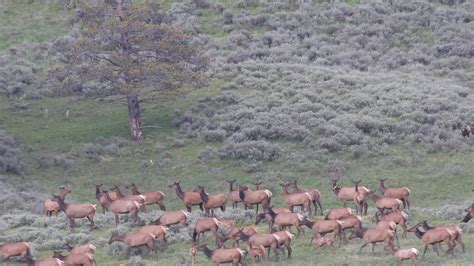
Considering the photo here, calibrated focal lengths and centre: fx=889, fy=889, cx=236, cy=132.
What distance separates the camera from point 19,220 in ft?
85.5

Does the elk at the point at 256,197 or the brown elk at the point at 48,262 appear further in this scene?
the elk at the point at 256,197

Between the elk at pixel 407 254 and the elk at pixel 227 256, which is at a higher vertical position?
the elk at pixel 407 254

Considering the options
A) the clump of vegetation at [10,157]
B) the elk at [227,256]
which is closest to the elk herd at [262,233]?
the elk at [227,256]

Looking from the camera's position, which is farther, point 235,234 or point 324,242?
point 235,234

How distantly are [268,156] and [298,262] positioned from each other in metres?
15.3

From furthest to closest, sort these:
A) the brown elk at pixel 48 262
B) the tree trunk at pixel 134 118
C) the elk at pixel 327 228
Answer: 1. the tree trunk at pixel 134 118
2. the elk at pixel 327 228
3. the brown elk at pixel 48 262

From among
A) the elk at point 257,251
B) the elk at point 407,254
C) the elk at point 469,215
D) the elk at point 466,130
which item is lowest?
the elk at point 466,130

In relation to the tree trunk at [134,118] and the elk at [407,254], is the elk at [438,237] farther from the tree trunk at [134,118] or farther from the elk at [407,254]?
the tree trunk at [134,118]

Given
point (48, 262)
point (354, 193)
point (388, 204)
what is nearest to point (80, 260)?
point (48, 262)

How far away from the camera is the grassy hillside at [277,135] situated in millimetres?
25312

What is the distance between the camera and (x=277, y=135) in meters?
37.8

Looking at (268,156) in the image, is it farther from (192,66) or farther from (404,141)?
(192,66)

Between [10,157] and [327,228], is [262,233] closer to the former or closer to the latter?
[327,228]

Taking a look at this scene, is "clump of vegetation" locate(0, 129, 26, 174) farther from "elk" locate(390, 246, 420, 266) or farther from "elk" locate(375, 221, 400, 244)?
"elk" locate(390, 246, 420, 266)
